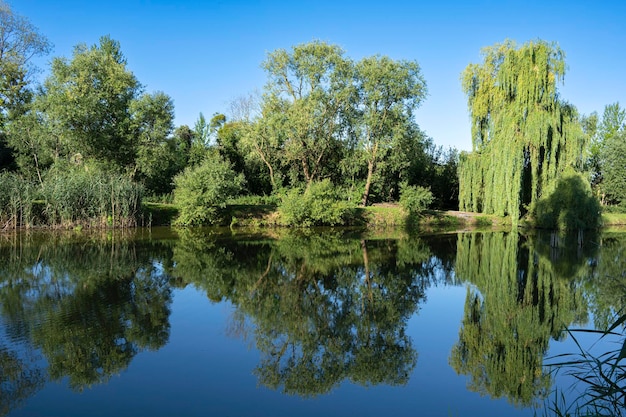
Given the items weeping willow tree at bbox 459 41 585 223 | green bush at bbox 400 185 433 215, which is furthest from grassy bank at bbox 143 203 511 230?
weeping willow tree at bbox 459 41 585 223

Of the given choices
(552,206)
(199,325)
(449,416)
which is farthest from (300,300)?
(552,206)

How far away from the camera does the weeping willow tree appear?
23.5m

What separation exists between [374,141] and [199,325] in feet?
78.1

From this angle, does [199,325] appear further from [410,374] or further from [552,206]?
[552,206]

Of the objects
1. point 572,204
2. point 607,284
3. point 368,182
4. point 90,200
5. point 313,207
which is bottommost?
point 607,284

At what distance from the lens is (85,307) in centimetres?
808

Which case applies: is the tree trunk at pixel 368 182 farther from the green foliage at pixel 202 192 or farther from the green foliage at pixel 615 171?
the green foliage at pixel 615 171

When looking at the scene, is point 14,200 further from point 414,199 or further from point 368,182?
point 414,199

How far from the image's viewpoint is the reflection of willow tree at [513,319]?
5672 mm

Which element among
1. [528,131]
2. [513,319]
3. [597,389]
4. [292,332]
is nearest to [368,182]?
[528,131]

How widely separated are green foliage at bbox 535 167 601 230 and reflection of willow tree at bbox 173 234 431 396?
35.8ft

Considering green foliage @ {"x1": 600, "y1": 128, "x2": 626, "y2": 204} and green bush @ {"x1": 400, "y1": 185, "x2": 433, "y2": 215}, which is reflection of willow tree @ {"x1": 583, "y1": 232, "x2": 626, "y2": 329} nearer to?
green bush @ {"x1": 400, "y1": 185, "x2": 433, "y2": 215}

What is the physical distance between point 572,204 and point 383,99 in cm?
1243

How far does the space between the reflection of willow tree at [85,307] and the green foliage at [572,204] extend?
19474mm
